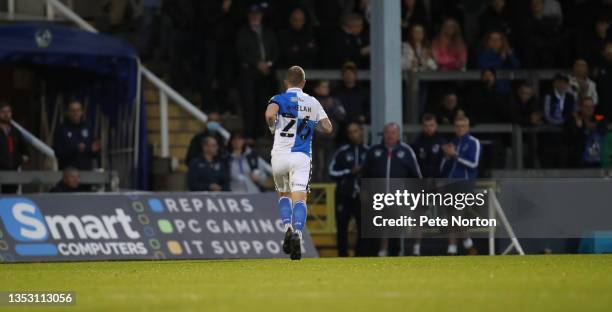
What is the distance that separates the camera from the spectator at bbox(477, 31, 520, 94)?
22.6 metres

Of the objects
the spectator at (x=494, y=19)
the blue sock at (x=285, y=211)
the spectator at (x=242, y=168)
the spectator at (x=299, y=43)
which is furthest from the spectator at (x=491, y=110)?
the blue sock at (x=285, y=211)

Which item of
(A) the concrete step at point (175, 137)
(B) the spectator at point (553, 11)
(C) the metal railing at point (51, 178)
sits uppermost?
(B) the spectator at point (553, 11)

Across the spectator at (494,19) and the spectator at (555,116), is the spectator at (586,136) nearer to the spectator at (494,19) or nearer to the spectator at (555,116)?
the spectator at (555,116)

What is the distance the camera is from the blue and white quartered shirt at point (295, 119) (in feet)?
50.5

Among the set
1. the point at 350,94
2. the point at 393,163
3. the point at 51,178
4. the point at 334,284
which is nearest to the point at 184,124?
the point at 350,94

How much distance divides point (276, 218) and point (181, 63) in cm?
487

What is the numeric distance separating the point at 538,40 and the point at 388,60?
3.95 metres

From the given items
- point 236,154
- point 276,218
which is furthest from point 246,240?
point 236,154

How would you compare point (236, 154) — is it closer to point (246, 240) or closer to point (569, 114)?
point (246, 240)

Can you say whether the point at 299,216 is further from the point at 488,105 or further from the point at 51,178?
the point at 488,105

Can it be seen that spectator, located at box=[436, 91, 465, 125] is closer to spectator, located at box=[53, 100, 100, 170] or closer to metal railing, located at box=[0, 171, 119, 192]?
metal railing, located at box=[0, 171, 119, 192]

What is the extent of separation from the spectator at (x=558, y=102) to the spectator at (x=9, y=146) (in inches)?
310

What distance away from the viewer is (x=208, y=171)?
65.3 feet

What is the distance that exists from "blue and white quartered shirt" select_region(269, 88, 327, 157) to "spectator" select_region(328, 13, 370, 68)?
6.68 m
